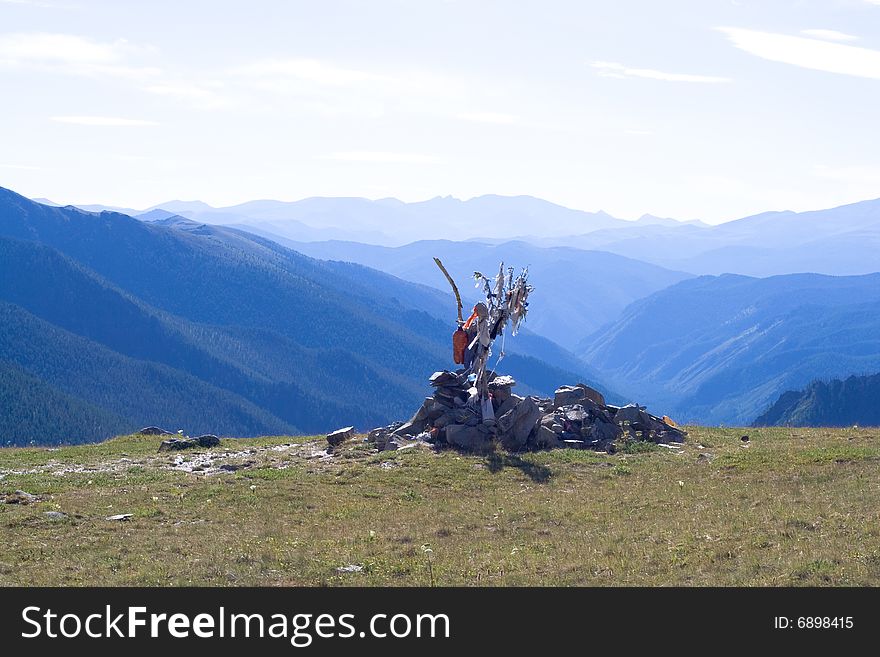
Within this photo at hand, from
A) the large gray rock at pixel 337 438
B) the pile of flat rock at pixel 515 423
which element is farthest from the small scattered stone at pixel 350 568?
the large gray rock at pixel 337 438

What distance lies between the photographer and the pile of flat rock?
136 ft

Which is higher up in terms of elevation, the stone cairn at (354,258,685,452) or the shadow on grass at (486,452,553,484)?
the stone cairn at (354,258,685,452)

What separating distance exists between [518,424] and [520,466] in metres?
5.09

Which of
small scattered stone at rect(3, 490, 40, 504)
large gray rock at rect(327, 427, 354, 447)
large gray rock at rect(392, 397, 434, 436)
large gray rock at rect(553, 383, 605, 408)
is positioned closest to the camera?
small scattered stone at rect(3, 490, 40, 504)

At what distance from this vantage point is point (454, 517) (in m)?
27.8

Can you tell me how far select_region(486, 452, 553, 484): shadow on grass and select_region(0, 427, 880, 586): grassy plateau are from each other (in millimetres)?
158

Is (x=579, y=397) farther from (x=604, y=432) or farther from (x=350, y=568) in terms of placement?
(x=350, y=568)

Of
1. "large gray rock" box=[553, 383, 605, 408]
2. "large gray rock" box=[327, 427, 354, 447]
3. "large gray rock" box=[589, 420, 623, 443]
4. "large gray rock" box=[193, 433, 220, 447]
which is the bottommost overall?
"large gray rock" box=[193, 433, 220, 447]

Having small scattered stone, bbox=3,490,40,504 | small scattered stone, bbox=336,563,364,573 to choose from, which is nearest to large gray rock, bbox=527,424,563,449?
small scattered stone, bbox=336,563,364,573

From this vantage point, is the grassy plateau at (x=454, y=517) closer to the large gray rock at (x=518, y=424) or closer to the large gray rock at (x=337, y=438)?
the large gray rock at (x=337, y=438)

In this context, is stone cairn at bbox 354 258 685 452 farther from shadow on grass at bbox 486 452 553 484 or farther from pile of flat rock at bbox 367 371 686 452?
shadow on grass at bbox 486 452 553 484
